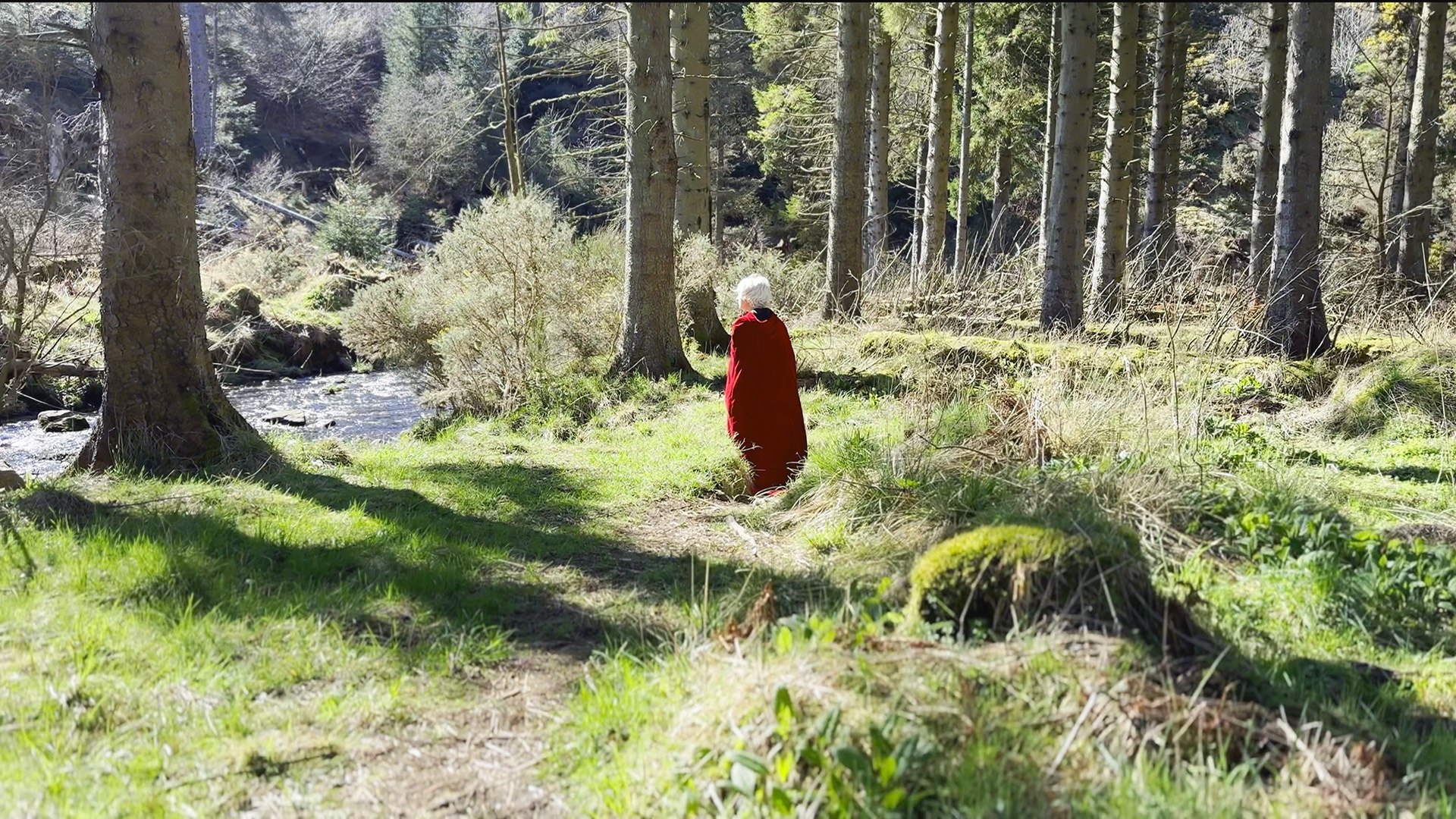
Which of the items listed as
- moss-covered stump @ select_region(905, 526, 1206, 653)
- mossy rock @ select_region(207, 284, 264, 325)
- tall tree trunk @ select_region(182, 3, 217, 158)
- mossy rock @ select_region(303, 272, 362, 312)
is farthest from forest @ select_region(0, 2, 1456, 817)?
tall tree trunk @ select_region(182, 3, 217, 158)

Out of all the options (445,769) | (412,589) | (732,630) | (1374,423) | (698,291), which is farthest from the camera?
(698,291)

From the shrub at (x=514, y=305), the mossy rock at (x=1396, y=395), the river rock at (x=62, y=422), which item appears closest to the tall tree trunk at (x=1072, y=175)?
the mossy rock at (x=1396, y=395)

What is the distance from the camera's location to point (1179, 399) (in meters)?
7.14

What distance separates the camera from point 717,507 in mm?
6691

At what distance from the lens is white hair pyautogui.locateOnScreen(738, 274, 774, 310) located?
7.43m

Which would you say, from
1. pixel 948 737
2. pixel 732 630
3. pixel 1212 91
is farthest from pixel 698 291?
pixel 1212 91

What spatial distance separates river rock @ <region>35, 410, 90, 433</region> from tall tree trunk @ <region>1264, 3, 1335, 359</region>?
14.4m

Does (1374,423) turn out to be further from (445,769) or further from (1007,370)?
(445,769)

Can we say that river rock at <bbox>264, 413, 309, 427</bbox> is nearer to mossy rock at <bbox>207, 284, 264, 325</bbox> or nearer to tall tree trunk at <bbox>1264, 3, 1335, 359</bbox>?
mossy rock at <bbox>207, 284, 264, 325</bbox>

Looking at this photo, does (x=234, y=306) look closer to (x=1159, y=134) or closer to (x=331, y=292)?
(x=331, y=292)

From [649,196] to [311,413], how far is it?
7893 millimetres

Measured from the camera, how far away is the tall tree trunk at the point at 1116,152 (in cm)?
1212

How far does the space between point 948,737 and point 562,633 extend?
6.49 feet

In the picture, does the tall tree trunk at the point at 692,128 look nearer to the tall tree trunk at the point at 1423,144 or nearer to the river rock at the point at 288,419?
the river rock at the point at 288,419
